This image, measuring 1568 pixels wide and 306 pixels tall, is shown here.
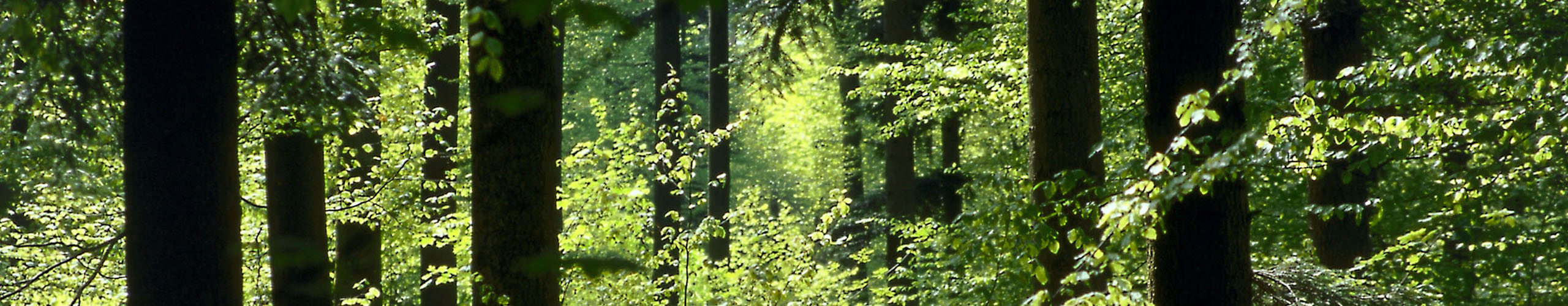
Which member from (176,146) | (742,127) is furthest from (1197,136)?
(742,127)

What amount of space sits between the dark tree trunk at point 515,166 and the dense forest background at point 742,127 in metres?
0.01

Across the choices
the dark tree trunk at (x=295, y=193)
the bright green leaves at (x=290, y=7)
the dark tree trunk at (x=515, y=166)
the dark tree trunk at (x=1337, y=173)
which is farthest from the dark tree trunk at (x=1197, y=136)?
the dark tree trunk at (x=1337, y=173)

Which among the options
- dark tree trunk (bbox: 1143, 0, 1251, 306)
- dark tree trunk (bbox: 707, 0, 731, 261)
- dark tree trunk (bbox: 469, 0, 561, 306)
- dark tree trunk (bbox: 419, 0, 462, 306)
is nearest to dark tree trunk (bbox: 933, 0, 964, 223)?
dark tree trunk (bbox: 707, 0, 731, 261)

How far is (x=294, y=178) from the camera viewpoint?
26.7 ft

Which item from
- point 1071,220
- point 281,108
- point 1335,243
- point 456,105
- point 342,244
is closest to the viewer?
point 281,108

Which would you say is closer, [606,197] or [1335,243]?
[606,197]

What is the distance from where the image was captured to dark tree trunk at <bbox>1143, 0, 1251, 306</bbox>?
16.0ft

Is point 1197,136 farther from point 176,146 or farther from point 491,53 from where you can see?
point 176,146

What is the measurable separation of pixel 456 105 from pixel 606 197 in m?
4.30

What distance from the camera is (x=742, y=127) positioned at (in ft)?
32.5

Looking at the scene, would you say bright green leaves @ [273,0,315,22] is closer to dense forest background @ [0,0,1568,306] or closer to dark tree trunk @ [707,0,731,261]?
dense forest background @ [0,0,1568,306]

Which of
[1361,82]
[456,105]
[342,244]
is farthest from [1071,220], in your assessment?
[456,105]

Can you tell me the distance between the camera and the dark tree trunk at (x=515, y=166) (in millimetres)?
4547

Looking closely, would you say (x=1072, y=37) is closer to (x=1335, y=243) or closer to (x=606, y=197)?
(x=606, y=197)
